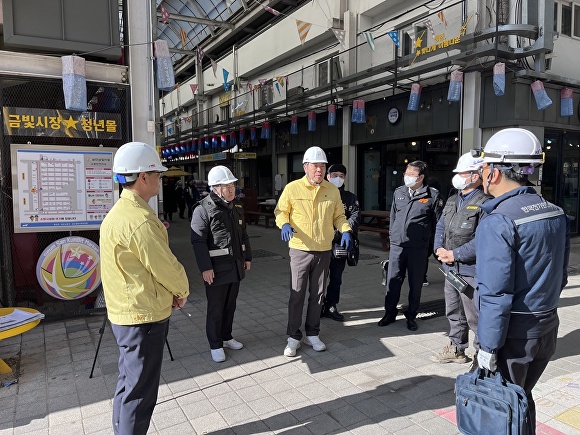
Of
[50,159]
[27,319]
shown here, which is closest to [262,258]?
[50,159]

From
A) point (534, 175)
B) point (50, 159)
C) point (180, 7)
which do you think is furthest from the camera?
point (180, 7)

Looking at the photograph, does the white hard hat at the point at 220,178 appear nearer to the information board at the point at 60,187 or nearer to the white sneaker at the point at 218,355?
the white sneaker at the point at 218,355

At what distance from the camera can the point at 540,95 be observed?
9.31 m

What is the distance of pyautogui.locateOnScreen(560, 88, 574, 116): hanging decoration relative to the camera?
406 inches

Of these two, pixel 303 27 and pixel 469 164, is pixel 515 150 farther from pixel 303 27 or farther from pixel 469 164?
pixel 303 27

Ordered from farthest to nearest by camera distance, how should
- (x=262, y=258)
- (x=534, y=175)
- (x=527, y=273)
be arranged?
(x=262, y=258) < (x=534, y=175) < (x=527, y=273)

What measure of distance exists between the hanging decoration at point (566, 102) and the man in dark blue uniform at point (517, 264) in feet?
33.3

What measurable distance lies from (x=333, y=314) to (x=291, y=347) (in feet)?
4.21

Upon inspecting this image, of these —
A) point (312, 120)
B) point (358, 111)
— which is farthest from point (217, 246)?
point (312, 120)

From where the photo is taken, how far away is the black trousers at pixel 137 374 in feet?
8.15

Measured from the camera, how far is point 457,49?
32.7 ft

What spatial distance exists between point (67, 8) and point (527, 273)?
19.3ft

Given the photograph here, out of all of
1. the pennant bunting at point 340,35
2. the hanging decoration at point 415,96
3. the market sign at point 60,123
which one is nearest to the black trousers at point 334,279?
the market sign at point 60,123

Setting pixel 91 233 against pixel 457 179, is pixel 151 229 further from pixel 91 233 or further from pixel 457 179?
pixel 91 233
